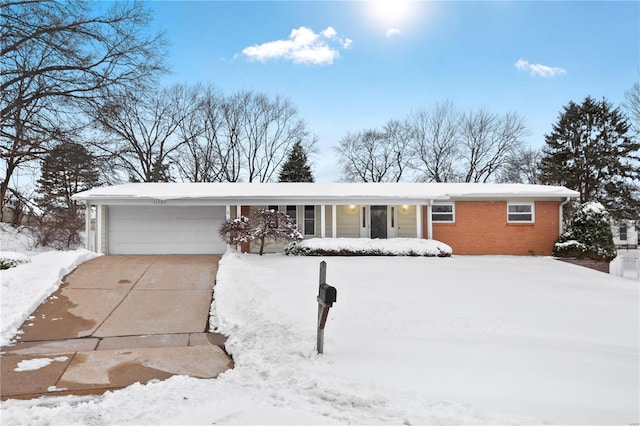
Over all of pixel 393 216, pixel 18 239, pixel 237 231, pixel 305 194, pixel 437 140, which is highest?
pixel 437 140

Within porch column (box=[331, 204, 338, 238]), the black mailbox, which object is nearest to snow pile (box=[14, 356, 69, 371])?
the black mailbox

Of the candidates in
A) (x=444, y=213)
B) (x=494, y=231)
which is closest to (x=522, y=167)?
(x=494, y=231)

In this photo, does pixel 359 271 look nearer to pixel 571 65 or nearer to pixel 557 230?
pixel 557 230

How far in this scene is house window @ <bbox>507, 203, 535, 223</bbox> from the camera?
15.9 meters

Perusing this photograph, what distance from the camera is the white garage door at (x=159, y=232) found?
14.8 meters

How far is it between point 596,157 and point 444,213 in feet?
64.3

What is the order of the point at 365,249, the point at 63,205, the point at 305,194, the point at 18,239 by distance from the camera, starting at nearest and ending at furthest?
1. the point at 365,249
2. the point at 305,194
3. the point at 18,239
4. the point at 63,205

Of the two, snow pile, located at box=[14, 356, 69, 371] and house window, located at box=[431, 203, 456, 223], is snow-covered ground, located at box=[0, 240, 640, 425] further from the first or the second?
house window, located at box=[431, 203, 456, 223]

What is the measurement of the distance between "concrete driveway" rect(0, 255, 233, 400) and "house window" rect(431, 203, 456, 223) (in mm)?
9956

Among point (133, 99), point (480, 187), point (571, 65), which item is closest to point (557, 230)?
point (480, 187)

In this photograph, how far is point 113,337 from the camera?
5648 millimetres

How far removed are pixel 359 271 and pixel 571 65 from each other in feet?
44.8

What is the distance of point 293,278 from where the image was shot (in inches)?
376

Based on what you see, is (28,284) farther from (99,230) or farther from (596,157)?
(596,157)
